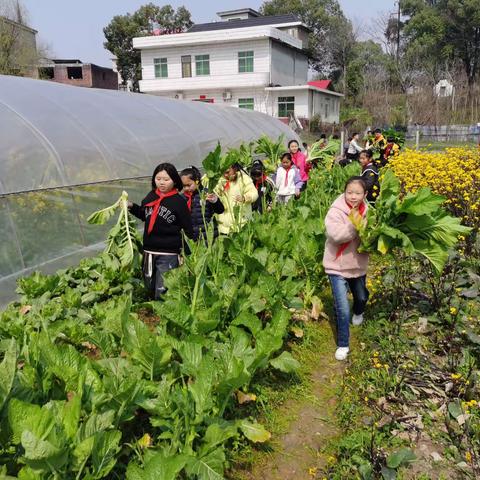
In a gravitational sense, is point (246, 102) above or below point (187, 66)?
below

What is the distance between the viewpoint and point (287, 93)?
29016 mm

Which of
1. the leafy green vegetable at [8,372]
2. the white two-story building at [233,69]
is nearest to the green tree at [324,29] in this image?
the white two-story building at [233,69]

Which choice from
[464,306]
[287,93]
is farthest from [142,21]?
[464,306]

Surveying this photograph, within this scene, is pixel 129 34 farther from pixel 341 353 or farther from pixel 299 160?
pixel 341 353

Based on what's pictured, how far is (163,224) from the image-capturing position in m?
3.72

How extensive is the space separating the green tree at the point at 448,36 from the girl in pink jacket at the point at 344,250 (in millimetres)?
35536

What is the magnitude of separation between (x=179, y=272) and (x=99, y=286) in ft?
3.78

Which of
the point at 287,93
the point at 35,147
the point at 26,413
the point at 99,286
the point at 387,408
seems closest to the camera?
the point at 26,413

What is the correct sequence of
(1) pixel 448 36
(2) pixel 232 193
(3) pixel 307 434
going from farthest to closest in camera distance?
(1) pixel 448 36 → (2) pixel 232 193 → (3) pixel 307 434

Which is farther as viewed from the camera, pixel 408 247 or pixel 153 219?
pixel 153 219

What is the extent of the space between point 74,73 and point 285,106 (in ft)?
53.9

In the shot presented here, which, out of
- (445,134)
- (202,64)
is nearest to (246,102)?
(202,64)

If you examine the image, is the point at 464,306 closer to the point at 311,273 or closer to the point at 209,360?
the point at 311,273

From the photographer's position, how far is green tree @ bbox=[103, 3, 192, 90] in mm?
36719
